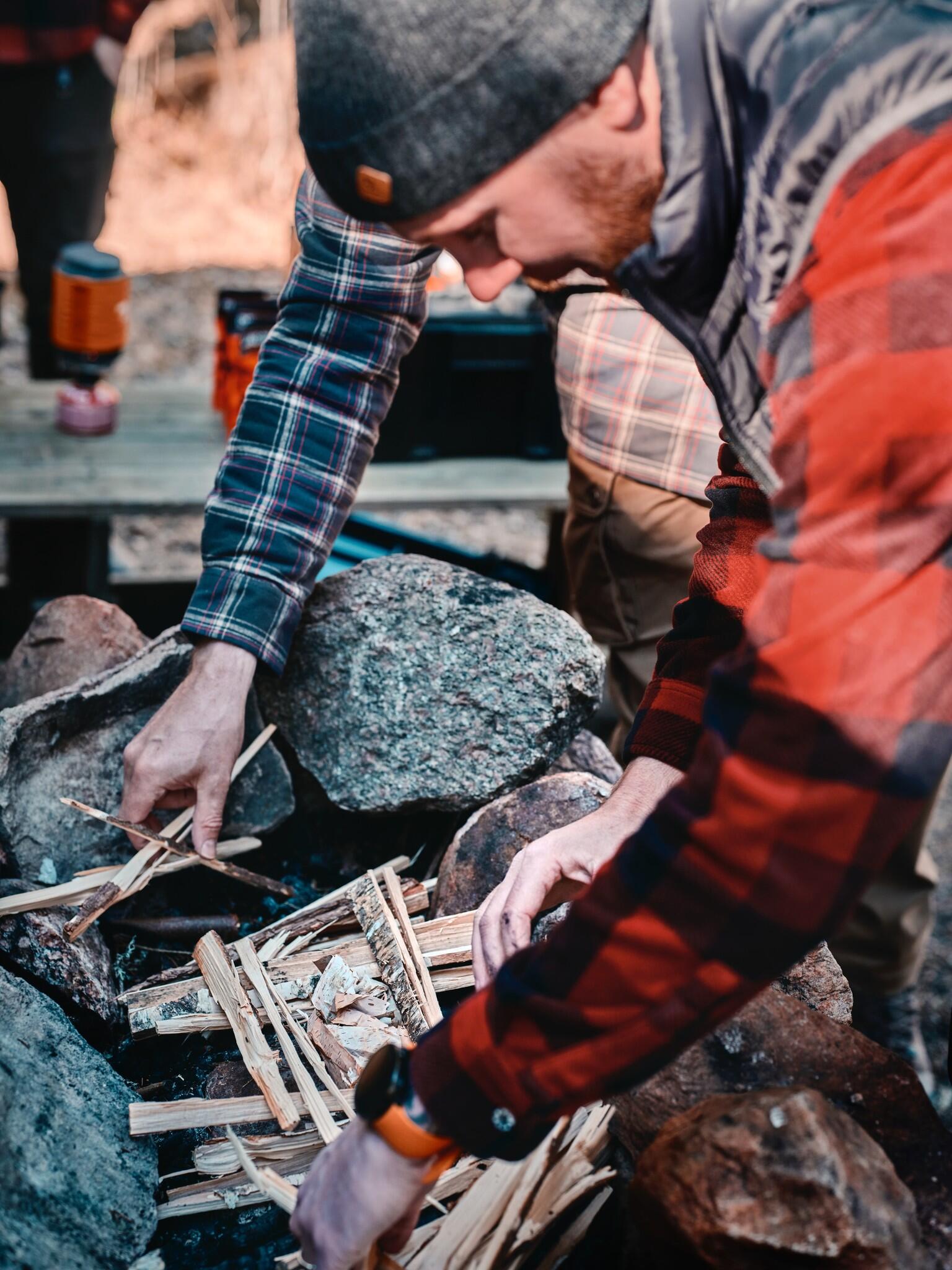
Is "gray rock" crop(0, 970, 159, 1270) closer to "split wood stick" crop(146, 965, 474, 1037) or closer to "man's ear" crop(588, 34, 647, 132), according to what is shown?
"split wood stick" crop(146, 965, 474, 1037)

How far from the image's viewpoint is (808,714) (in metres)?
0.98

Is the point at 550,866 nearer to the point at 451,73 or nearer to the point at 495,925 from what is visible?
the point at 495,925

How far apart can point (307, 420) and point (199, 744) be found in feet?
2.15

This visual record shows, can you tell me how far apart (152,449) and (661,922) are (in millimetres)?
3164

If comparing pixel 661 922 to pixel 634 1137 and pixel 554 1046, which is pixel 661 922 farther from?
pixel 634 1137

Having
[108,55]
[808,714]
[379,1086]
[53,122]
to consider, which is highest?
[808,714]

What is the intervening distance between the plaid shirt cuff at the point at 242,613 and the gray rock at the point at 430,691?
18 cm

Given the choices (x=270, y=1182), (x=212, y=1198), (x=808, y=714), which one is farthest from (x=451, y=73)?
(x=212, y=1198)

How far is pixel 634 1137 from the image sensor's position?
5.42 feet

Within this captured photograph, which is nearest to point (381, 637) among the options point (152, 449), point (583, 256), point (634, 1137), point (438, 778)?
point (438, 778)

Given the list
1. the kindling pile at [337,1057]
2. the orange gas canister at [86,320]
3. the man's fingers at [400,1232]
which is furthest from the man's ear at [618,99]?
the orange gas canister at [86,320]

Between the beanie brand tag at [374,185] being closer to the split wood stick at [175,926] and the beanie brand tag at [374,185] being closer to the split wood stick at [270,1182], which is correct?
the split wood stick at [270,1182]

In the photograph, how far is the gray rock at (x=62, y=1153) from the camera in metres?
1.45

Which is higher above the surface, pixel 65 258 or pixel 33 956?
pixel 65 258
